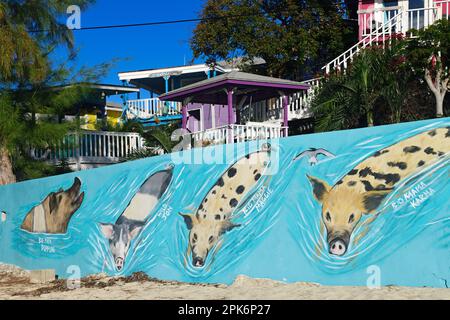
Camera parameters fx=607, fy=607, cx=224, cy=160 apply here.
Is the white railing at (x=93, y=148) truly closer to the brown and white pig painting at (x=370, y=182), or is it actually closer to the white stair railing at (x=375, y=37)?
the white stair railing at (x=375, y=37)

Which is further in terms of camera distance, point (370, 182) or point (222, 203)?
point (222, 203)

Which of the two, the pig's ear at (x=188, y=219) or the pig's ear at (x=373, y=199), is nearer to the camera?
the pig's ear at (x=373, y=199)

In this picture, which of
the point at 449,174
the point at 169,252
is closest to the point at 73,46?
the point at 169,252

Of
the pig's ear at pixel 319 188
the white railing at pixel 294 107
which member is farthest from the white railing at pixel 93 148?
the pig's ear at pixel 319 188

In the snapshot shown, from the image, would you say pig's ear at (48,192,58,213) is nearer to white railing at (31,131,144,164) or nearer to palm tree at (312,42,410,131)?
white railing at (31,131,144,164)

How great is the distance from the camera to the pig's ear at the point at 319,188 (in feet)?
28.7

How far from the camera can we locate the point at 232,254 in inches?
389

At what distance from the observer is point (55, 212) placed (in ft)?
48.7

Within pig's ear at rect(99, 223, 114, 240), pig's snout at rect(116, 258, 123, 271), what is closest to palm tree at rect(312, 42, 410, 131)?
pig's ear at rect(99, 223, 114, 240)

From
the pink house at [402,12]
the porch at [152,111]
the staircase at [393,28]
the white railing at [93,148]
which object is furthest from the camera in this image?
the porch at [152,111]

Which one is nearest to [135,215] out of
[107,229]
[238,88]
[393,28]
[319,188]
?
[107,229]

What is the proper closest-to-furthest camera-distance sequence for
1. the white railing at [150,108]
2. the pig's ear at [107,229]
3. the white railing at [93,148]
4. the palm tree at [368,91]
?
the pig's ear at [107,229] < the palm tree at [368,91] < the white railing at [93,148] < the white railing at [150,108]

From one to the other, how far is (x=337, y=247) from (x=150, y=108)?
71.7 feet

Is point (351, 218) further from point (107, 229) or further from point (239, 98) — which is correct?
point (239, 98)
